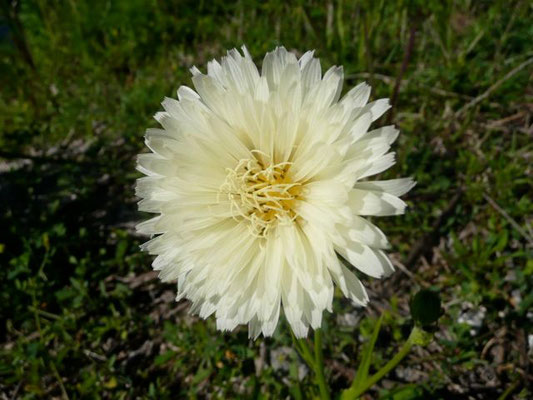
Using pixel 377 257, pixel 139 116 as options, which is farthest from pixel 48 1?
pixel 377 257

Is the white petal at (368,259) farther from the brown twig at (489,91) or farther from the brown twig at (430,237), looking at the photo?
the brown twig at (489,91)

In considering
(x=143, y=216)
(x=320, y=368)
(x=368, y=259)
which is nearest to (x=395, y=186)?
(x=368, y=259)

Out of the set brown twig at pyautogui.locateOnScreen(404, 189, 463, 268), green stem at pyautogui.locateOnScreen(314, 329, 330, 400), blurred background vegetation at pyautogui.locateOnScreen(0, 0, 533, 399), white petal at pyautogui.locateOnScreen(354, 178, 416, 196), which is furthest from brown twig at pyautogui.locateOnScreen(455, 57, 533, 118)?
green stem at pyautogui.locateOnScreen(314, 329, 330, 400)

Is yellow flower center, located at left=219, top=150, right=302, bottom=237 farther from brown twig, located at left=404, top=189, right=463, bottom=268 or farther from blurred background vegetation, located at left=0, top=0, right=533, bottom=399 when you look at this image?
brown twig, located at left=404, top=189, right=463, bottom=268

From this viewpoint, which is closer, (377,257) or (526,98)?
(377,257)

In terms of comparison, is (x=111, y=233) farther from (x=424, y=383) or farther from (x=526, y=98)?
(x=526, y=98)

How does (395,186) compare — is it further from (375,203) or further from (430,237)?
(430,237)
